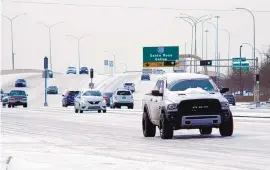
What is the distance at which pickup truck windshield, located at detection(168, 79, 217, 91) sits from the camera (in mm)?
26734

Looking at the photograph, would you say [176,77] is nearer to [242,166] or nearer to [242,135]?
[242,135]

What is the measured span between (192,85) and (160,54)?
8105 centimetres

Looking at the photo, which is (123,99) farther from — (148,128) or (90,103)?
(148,128)

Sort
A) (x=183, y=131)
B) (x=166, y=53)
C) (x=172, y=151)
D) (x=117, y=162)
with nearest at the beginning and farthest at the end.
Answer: (x=117, y=162) < (x=172, y=151) < (x=183, y=131) < (x=166, y=53)

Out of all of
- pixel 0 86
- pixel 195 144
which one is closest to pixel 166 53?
pixel 0 86

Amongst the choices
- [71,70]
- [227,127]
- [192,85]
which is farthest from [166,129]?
[71,70]

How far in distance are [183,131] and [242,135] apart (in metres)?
4.14

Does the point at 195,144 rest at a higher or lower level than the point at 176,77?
lower

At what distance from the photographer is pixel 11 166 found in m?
15.8

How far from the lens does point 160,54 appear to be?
108m

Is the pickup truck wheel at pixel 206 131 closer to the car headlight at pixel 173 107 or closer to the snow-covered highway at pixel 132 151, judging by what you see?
the snow-covered highway at pixel 132 151

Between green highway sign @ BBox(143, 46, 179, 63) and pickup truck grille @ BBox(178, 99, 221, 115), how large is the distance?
81694 millimetres

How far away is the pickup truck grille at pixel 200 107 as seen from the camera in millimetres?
25625

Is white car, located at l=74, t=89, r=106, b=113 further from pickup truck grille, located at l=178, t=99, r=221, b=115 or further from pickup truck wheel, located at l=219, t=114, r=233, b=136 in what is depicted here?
pickup truck grille, located at l=178, t=99, r=221, b=115
